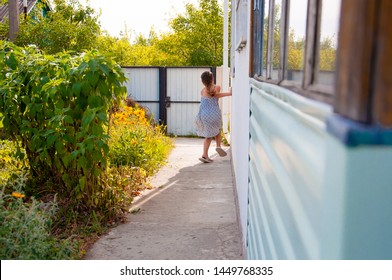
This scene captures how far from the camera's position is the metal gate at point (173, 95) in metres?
13.7

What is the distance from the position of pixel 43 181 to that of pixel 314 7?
4628mm

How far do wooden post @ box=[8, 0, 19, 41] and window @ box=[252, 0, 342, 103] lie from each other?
10.4m

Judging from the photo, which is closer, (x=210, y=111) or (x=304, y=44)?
(x=304, y=44)

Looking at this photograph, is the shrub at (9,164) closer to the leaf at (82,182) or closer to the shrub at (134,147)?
the leaf at (82,182)

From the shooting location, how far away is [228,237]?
4.68 meters

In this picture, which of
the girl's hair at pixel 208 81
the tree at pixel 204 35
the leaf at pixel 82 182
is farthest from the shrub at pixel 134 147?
the tree at pixel 204 35

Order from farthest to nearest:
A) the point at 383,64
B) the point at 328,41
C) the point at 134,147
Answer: the point at 134,147 → the point at 328,41 → the point at 383,64

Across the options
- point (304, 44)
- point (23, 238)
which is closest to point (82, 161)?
point (23, 238)

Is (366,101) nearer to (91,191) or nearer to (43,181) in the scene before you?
(91,191)

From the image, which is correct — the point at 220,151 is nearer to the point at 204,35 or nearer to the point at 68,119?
the point at 68,119

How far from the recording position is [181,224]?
202 inches

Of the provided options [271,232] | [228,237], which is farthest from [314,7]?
[228,237]

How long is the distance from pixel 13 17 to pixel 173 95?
427 centimetres

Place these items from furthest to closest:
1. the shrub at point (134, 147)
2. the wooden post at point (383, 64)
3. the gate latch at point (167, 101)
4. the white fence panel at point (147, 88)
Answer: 1. the white fence panel at point (147, 88)
2. the gate latch at point (167, 101)
3. the shrub at point (134, 147)
4. the wooden post at point (383, 64)
